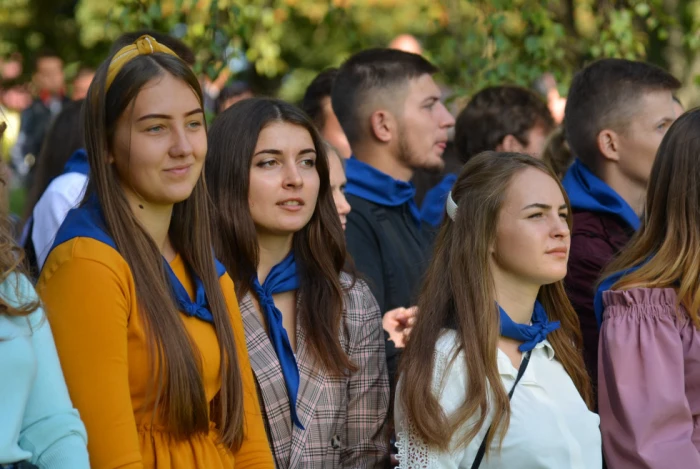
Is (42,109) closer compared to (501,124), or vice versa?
(501,124)

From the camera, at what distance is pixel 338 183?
15.0 feet

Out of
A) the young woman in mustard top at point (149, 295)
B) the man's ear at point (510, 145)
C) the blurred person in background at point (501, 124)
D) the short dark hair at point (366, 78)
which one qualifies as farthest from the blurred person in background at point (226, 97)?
the young woman in mustard top at point (149, 295)

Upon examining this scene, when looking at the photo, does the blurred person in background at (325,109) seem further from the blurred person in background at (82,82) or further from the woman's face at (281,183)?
the blurred person in background at (82,82)

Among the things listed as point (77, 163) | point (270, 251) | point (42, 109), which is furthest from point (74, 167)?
point (42, 109)

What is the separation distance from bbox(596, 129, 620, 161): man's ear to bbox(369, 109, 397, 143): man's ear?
108cm

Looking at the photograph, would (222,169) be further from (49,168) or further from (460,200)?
(49,168)

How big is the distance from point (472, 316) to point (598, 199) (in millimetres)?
1443

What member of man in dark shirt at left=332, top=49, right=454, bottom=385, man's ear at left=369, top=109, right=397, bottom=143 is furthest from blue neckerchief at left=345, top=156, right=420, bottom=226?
man's ear at left=369, top=109, right=397, bottom=143

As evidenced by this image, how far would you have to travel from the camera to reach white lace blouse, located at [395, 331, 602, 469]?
3516 millimetres

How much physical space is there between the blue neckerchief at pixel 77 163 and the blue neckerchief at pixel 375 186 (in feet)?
4.38

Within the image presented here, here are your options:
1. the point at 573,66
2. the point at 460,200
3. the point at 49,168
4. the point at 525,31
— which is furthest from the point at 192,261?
the point at 573,66

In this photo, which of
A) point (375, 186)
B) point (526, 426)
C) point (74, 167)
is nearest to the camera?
point (526, 426)

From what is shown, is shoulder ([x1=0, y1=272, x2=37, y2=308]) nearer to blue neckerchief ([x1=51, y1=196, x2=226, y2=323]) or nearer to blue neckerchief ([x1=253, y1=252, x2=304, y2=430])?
blue neckerchief ([x1=51, y1=196, x2=226, y2=323])

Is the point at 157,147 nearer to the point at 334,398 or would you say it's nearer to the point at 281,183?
the point at 281,183
